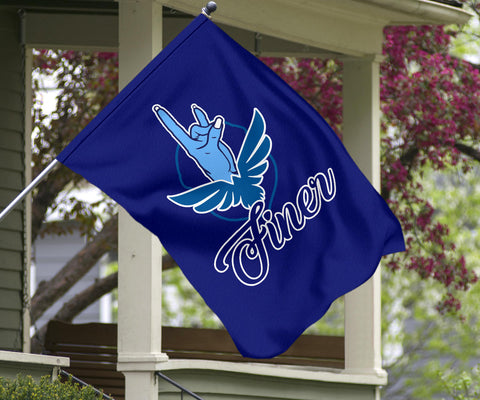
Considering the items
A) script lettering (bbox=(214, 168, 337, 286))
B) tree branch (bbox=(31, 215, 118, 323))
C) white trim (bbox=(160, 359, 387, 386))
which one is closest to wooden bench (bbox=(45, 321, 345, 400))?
white trim (bbox=(160, 359, 387, 386))

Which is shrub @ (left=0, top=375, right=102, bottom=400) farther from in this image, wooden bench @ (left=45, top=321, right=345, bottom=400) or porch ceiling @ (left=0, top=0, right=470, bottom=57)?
wooden bench @ (left=45, top=321, right=345, bottom=400)

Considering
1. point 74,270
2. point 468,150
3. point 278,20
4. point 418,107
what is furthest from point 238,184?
point 74,270

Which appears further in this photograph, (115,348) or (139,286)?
(115,348)

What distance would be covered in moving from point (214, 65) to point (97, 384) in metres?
4.60

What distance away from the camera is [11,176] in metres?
7.80

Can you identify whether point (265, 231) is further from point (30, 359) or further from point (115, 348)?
point (115, 348)

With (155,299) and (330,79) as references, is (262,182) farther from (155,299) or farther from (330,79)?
(330,79)

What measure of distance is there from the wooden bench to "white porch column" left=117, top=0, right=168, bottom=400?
2.51m

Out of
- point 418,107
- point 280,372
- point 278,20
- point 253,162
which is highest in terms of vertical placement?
point 418,107

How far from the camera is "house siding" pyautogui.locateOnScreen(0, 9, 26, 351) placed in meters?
7.69

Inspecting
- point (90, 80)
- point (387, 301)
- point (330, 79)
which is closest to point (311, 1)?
point (330, 79)

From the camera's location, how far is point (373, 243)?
200 inches

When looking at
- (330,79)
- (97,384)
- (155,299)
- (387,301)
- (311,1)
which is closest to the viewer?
(155,299)

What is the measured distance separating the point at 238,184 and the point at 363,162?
3416 mm
